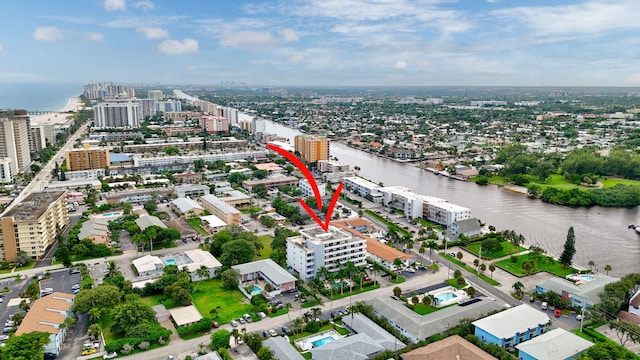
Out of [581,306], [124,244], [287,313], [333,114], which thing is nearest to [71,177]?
[124,244]

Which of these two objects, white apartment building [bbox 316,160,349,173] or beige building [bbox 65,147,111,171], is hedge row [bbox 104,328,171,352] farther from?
beige building [bbox 65,147,111,171]

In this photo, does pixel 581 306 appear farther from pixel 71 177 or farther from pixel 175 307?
pixel 71 177

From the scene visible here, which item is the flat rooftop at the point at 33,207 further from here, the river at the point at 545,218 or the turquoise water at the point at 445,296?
the river at the point at 545,218

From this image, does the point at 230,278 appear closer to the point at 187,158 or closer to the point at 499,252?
the point at 499,252

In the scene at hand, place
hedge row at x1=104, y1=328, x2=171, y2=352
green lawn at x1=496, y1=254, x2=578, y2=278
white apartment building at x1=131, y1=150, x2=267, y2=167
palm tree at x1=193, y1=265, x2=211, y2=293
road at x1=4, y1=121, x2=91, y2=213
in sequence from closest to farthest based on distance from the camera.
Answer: hedge row at x1=104, y1=328, x2=171, y2=352 < palm tree at x1=193, y1=265, x2=211, y2=293 < green lawn at x1=496, y1=254, x2=578, y2=278 < road at x1=4, y1=121, x2=91, y2=213 < white apartment building at x1=131, y1=150, x2=267, y2=167

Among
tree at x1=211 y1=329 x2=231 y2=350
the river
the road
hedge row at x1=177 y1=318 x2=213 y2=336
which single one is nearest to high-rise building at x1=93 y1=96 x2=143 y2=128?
the road

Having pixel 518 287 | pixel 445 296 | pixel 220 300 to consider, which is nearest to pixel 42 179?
pixel 220 300
